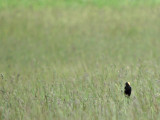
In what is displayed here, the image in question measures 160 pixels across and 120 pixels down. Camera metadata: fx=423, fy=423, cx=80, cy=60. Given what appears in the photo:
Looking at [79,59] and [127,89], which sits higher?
[79,59]

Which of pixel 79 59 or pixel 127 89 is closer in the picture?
pixel 127 89

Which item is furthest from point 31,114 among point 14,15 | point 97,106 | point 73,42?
point 14,15

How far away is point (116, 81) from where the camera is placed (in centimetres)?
591

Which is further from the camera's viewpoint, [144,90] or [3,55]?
[3,55]

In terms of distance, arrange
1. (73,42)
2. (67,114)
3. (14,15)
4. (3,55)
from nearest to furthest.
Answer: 1. (67,114)
2. (3,55)
3. (73,42)
4. (14,15)

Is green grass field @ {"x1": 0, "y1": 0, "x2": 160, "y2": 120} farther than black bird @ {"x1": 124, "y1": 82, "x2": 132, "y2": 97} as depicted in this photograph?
No

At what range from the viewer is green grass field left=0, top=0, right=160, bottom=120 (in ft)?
15.8

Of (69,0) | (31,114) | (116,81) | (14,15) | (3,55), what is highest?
(69,0)

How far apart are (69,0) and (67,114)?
52.5 feet

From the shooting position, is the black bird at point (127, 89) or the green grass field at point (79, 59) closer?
the green grass field at point (79, 59)

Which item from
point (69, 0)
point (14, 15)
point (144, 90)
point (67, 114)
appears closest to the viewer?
point (67, 114)

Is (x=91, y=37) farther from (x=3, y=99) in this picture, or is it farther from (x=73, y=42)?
(x=3, y=99)

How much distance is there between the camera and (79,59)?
1187cm

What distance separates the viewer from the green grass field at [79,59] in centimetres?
482
